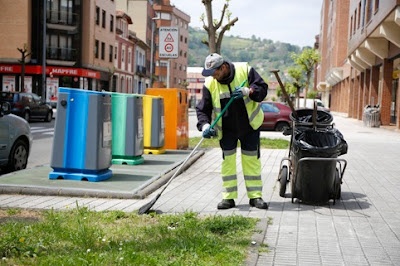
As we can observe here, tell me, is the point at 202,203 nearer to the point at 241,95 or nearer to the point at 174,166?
the point at 241,95

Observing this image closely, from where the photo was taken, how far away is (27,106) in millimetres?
27750

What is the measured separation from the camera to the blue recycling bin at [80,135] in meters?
8.13

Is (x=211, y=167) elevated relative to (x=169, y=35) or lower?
lower

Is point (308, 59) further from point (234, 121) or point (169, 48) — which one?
point (234, 121)

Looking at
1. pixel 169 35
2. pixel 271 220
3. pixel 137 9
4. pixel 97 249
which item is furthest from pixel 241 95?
pixel 137 9

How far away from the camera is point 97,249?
4387 millimetres

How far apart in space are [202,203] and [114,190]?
129 centimetres

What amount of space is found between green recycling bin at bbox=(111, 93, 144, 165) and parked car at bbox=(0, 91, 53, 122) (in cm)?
1737

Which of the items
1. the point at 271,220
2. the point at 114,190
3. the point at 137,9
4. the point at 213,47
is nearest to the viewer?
the point at 271,220

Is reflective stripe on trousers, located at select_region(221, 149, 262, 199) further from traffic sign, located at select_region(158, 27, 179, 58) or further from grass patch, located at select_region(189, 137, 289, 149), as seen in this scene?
grass patch, located at select_region(189, 137, 289, 149)

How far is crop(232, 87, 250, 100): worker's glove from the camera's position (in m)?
6.39

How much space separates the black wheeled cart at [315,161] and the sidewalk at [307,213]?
6.5 inches

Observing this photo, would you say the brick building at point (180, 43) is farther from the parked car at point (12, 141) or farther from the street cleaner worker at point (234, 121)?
the street cleaner worker at point (234, 121)

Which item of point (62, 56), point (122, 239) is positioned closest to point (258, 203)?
point (122, 239)
